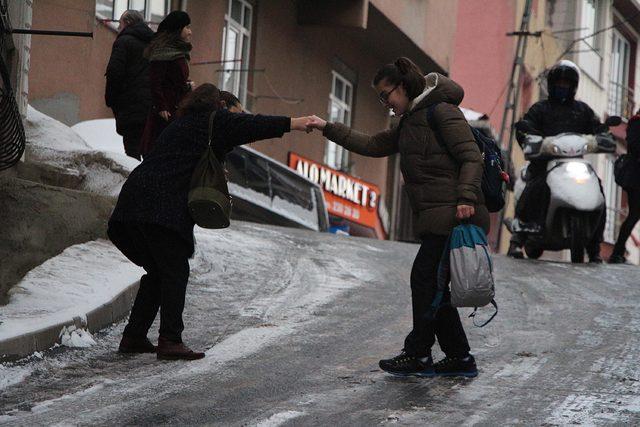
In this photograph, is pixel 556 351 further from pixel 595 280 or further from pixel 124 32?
pixel 124 32

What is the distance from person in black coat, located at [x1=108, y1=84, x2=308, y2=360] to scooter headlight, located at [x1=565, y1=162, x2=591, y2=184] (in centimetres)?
678

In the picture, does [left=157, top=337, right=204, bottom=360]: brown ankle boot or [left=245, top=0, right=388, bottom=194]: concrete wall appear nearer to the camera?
[left=157, top=337, right=204, bottom=360]: brown ankle boot

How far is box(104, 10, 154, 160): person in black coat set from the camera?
37.9 ft

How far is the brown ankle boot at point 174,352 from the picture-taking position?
7102 mm

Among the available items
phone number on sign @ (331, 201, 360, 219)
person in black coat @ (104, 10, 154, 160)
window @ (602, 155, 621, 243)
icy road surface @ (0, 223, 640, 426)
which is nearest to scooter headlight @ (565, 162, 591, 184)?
icy road surface @ (0, 223, 640, 426)

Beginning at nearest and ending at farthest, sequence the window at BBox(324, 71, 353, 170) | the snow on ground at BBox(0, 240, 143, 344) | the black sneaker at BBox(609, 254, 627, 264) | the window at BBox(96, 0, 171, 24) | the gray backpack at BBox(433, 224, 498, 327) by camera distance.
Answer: the gray backpack at BBox(433, 224, 498, 327) < the snow on ground at BBox(0, 240, 143, 344) < the black sneaker at BBox(609, 254, 627, 264) < the window at BBox(96, 0, 171, 24) < the window at BBox(324, 71, 353, 170)

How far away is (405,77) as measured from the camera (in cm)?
704

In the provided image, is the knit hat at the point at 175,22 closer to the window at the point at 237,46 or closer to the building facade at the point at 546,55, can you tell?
the window at the point at 237,46

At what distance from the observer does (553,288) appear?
10719 millimetres

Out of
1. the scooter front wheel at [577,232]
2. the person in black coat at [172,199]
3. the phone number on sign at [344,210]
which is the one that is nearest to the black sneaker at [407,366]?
the person in black coat at [172,199]


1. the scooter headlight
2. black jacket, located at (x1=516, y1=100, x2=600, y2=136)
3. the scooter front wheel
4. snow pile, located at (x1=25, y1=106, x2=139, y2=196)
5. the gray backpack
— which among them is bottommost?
the scooter front wheel

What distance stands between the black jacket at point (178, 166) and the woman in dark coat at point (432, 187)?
65cm

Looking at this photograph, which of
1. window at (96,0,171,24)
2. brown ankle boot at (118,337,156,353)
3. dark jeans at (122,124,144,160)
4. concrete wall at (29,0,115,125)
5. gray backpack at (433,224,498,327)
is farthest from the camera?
window at (96,0,171,24)

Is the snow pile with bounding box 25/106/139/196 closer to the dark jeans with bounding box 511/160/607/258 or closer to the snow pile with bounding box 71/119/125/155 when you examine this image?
the snow pile with bounding box 71/119/125/155
